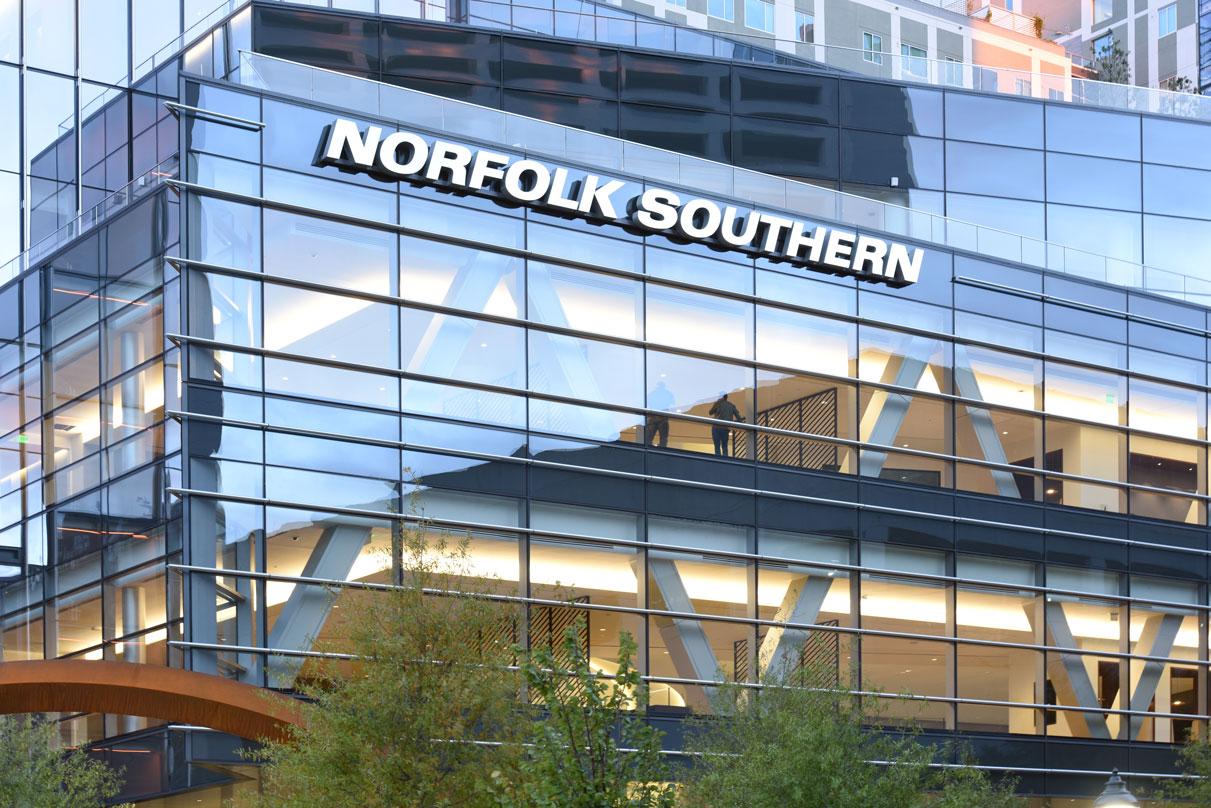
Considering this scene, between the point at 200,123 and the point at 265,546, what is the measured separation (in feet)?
27.0

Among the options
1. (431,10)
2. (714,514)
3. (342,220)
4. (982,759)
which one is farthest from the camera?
(431,10)

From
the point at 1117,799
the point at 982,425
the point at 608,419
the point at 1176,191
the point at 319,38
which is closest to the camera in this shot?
the point at 1117,799

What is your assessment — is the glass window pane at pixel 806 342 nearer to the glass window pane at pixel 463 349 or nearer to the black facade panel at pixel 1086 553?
the glass window pane at pixel 463 349

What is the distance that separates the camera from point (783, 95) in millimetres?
45562

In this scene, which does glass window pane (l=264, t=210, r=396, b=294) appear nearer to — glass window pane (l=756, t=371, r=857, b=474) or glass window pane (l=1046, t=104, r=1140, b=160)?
glass window pane (l=756, t=371, r=857, b=474)

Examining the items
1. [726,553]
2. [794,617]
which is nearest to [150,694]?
[726,553]

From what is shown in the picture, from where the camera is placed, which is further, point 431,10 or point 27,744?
point 431,10

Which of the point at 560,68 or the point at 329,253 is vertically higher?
the point at 560,68

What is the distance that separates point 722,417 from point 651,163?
5879 mm

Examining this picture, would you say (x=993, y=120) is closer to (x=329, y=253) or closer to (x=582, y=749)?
(x=329, y=253)

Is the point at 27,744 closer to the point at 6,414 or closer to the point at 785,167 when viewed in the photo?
the point at 6,414

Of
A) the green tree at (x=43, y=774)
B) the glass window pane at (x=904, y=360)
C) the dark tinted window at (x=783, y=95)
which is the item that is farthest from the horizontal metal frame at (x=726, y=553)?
the dark tinted window at (x=783, y=95)

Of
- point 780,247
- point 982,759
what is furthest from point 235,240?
point 982,759

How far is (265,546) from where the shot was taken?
32438 mm
